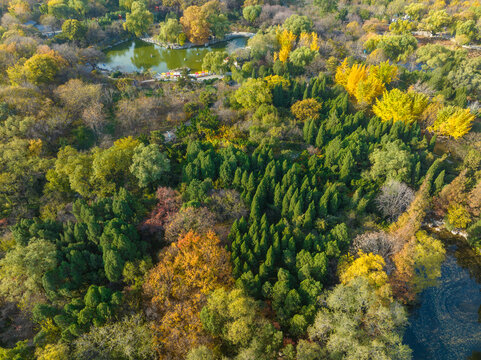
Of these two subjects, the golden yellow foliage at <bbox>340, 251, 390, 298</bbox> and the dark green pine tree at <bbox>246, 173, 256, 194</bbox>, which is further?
the dark green pine tree at <bbox>246, 173, 256, 194</bbox>

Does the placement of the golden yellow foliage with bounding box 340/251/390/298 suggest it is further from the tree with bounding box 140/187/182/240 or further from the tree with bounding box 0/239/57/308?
the tree with bounding box 0/239/57/308

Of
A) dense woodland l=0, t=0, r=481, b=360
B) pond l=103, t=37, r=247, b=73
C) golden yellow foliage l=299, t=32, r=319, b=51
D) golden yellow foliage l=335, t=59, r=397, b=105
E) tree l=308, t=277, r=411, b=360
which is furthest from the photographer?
pond l=103, t=37, r=247, b=73

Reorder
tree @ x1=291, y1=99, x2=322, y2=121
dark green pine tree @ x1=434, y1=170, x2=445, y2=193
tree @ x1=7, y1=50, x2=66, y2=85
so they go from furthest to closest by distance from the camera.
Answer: tree @ x1=7, y1=50, x2=66, y2=85, tree @ x1=291, y1=99, x2=322, y2=121, dark green pine tree @ x1=434, y1=170, x2=445, y2=193

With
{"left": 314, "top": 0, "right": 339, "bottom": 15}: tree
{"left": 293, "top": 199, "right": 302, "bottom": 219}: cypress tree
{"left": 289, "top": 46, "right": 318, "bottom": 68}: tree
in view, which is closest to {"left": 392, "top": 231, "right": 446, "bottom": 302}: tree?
{"left": 293, "top": 199, "right": 302, "bottom": 219}: cypress tree

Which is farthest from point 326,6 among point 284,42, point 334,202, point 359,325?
point 359,325

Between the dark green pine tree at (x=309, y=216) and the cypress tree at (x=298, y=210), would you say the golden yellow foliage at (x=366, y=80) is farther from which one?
the cypress tree at (x=298, y=210)

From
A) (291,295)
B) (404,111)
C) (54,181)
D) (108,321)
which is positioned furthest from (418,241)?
(54,181)

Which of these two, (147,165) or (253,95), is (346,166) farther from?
(147,165)

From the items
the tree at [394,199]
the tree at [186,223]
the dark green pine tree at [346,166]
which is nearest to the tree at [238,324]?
the tree at [186,223]
